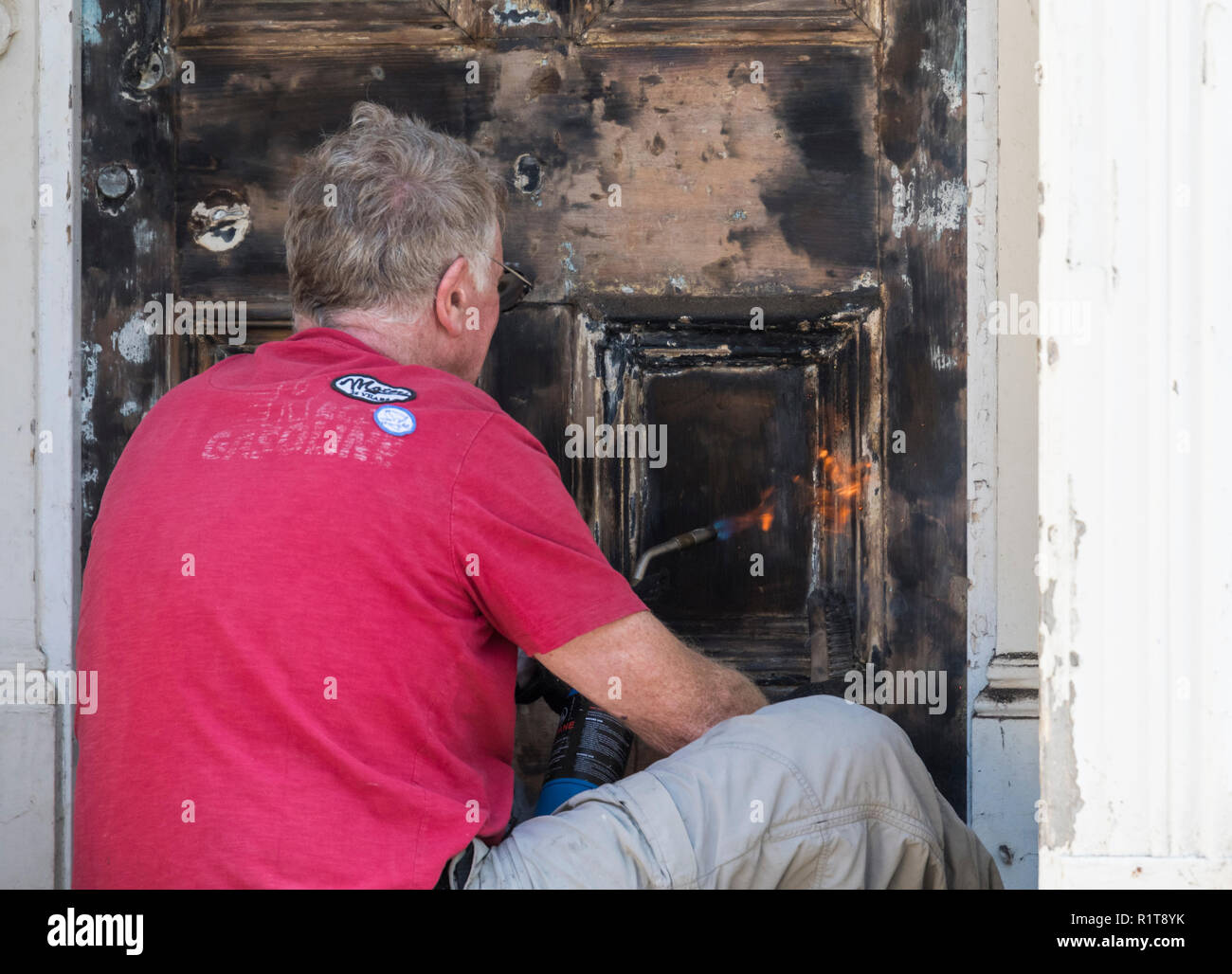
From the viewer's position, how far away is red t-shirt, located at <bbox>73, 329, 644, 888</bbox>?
1225 mm

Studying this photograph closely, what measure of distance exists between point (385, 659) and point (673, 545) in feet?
2.38

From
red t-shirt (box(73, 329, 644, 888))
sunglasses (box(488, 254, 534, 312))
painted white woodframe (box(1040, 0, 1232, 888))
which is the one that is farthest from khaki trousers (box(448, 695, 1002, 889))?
sunglasses (box(488, 254, 534, 312))

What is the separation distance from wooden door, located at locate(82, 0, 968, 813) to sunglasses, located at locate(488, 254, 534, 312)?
0.09 m

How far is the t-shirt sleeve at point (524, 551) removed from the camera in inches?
51.0

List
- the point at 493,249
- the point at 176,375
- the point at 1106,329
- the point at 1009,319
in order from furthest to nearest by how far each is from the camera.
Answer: the point at 176,375
the point at 1009,319
the point at 493,249
the point at 1106,329

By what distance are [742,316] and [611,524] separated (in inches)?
15.8

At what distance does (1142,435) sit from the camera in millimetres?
1121

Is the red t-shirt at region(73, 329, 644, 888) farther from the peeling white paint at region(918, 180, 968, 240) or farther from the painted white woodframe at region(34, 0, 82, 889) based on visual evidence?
the peeling white paint at region(918, 180, 968, 240)

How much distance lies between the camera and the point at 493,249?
1629mm

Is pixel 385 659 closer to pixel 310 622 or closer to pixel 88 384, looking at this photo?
pixel 310 622

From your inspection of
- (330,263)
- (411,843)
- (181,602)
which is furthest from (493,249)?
(411,843)

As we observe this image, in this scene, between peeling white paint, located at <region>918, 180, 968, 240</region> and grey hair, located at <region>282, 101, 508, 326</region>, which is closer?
grey hair, located at <region>282, 101, 508, 326</region>

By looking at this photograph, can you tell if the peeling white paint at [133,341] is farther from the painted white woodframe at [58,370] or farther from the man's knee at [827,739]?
the man's knee at [827,739]
